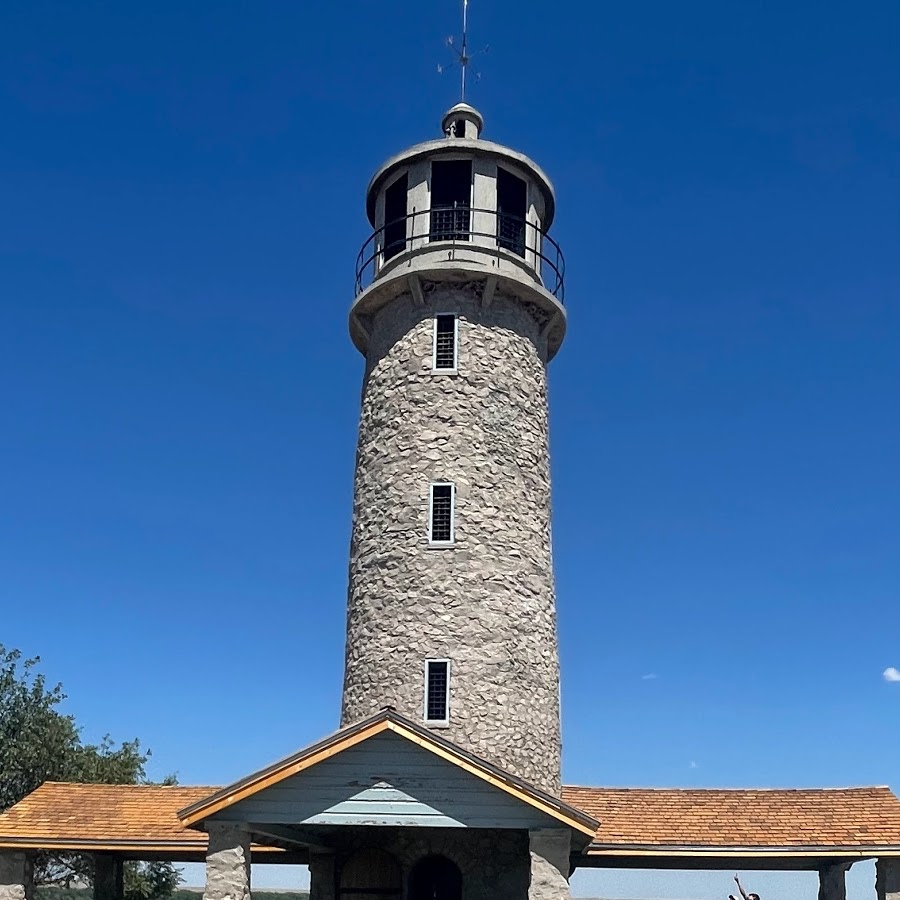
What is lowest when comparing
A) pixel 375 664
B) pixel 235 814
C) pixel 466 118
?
pixel 235 814

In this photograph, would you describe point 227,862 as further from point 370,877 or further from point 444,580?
point 444,580

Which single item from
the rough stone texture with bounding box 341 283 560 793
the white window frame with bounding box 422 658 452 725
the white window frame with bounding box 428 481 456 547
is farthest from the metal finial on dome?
the white window frame with bounding box 422 658 452 725

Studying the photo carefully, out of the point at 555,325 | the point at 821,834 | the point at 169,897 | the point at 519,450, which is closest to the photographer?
the point at 821,834

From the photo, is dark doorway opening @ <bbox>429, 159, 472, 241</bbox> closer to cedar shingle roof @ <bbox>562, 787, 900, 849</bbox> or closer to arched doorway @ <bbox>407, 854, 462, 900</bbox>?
cedar shingle roof @ <bbox>562, 787, 900, 849</bbox>

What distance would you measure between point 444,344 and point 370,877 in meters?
9.37

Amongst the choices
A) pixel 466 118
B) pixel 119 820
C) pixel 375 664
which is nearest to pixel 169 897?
pixel 119 820

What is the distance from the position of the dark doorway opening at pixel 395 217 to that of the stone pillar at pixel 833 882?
13.8 m

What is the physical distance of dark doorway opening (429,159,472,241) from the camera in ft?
67.0

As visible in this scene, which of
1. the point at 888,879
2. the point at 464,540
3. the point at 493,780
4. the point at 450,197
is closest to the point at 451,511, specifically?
the point at 464,540

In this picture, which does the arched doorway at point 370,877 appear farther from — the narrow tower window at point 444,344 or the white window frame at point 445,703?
the narrow tower window at point 444,344

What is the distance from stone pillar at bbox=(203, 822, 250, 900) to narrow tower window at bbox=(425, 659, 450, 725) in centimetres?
458

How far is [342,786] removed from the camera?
13.2 m

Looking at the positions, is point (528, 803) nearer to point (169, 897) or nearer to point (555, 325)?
point (555, 325)

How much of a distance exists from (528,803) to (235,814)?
145 inches
